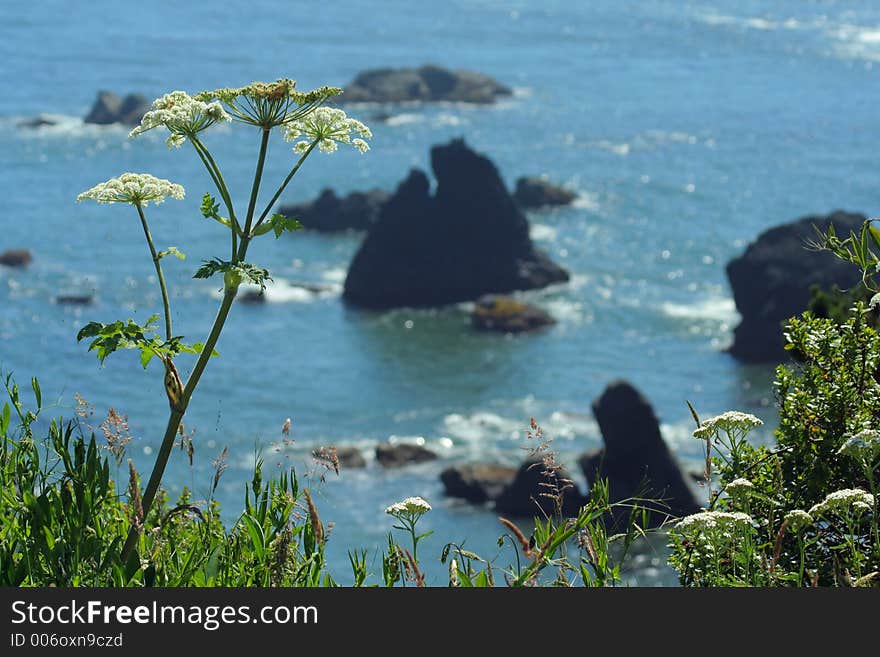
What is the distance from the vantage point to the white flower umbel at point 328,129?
7750 millimetres

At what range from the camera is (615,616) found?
6.34m

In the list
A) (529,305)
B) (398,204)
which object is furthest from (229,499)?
(398,204)

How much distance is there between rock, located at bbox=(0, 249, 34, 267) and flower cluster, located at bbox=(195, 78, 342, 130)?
150 metres

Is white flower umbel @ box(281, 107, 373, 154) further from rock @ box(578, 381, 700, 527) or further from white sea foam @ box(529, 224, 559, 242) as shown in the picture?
white sea foam @ box(529, 224, 559, 242)

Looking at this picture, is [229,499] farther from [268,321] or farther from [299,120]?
[299,120]

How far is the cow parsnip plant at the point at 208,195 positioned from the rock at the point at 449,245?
14419 cm

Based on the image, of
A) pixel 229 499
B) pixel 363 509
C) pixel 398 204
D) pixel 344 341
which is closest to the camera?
pixel 229 499

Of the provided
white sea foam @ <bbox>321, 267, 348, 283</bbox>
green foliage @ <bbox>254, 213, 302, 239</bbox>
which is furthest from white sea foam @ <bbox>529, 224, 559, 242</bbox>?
green foliage @ <bbox>254, 213, 302, 239</bbox>

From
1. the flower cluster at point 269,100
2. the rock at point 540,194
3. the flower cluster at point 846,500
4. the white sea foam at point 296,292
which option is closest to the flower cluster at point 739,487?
the flower cluster at point 846,500

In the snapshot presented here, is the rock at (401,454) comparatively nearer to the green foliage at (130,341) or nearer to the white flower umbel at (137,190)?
the white flower umbel at (137,190)

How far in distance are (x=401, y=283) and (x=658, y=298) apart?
2620 centimetres

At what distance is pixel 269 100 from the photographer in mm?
7484

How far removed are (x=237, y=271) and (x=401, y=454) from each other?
97.5m

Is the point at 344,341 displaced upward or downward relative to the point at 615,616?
downward
